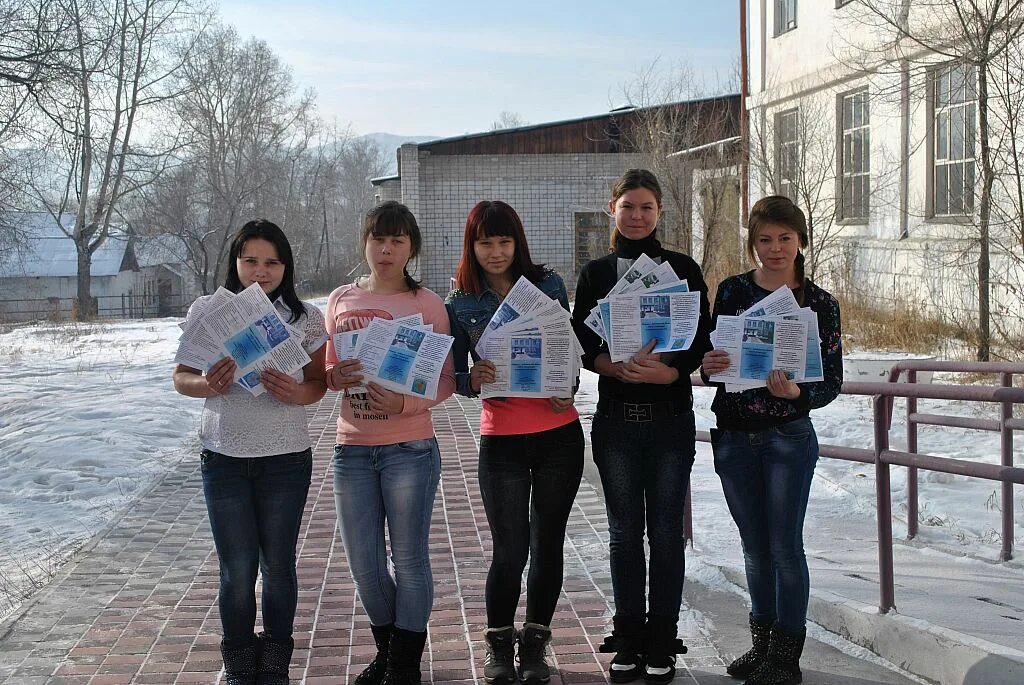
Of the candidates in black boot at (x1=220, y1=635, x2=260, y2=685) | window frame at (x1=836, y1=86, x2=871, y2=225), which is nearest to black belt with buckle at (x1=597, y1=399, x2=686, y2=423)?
black boot at (x1=220, y1=635, x2=260, y2=685)

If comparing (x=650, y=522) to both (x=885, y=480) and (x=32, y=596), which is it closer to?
(x=885, y=480)

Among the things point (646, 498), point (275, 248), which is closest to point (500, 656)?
point (646, 498)

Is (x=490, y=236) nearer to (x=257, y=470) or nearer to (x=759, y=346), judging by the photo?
(x=759, y=346)

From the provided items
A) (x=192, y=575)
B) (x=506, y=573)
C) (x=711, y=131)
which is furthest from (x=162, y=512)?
(x=711, y=131)

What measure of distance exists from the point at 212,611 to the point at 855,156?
1534cm

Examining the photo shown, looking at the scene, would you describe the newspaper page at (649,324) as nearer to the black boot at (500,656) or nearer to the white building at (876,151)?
the black boot at (500,656)

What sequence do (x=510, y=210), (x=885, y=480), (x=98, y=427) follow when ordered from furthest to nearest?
(x=98, y=427)
(x=885, y=480)
(x=510, y=210)

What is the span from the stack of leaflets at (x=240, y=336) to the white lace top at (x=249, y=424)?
0.08 m

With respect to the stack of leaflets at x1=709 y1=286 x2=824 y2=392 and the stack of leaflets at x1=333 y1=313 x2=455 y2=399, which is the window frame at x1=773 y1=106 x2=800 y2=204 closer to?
the stack of leaflets at x1=709 y1=286 x2=824 y2=392

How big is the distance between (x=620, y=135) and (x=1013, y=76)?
21326 millimetres

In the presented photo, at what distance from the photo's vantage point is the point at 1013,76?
1178 cm

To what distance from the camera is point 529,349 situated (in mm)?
4238

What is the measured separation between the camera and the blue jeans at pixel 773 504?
13.9 ft

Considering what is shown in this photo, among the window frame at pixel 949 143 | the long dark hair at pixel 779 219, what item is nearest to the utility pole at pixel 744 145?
the window frame at pixel 949 143
